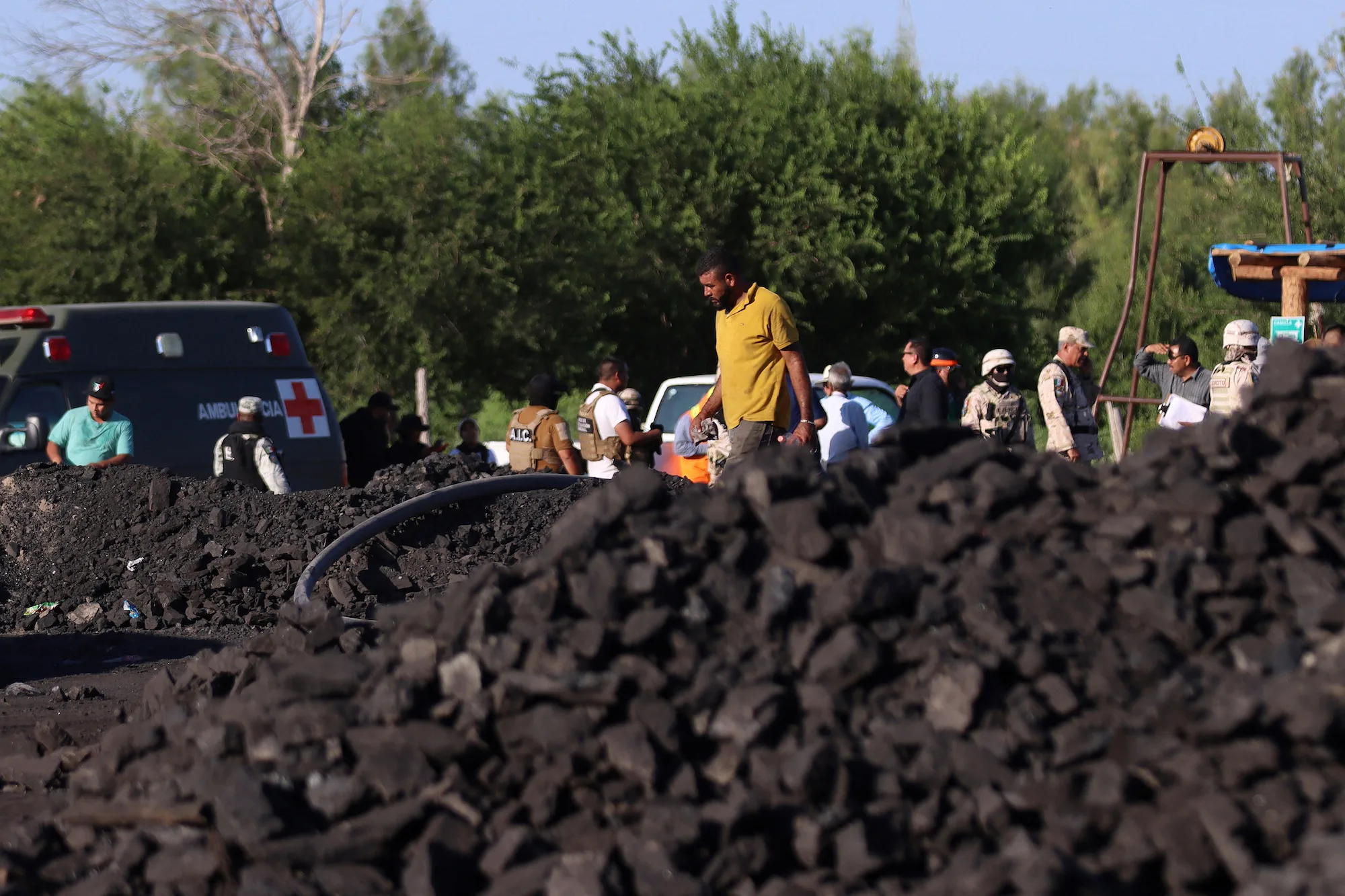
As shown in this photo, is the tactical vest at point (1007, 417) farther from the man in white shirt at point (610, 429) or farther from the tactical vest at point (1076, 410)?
the man in white shirt at point (610, 429)

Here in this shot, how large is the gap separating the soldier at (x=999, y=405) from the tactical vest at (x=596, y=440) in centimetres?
249

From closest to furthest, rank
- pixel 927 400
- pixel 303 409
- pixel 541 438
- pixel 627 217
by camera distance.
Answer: pixel 927 400 < pixel 541 438 < pixel 303 409 < pixel 627 217

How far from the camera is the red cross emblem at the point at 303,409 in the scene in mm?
13320

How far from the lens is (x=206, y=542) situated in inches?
434

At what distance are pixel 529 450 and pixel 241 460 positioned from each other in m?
2.42

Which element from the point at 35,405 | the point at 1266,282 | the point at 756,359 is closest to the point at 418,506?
the point at 756,359

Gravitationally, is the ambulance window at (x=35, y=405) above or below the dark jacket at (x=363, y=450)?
above

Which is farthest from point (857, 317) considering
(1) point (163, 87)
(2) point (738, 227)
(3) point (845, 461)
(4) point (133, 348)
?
(3) point (845, 461)

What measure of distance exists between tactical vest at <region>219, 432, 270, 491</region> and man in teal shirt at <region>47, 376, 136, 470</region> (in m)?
0.82

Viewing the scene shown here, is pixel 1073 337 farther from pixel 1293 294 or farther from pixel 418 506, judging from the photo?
pixel 418 506

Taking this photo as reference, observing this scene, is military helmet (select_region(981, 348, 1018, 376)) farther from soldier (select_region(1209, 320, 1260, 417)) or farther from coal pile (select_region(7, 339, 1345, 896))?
coal pile (select_region(7, 339, 1345, 896))

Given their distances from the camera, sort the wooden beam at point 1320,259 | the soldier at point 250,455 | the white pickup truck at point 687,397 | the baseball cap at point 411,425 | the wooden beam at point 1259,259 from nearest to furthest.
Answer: the wooden beam at point 1320,259 < the wooden beam at point 1259,259 < the soldier at point 250,455 < the white pickup truck at point 687,397 < the baseball cap at point 411,425

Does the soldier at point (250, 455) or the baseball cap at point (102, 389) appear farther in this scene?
the soldier at point (250, 455)

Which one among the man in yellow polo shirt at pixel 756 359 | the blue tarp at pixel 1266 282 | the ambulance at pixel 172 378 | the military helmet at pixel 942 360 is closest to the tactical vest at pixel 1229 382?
the blue tarp at pixel 1266 282
